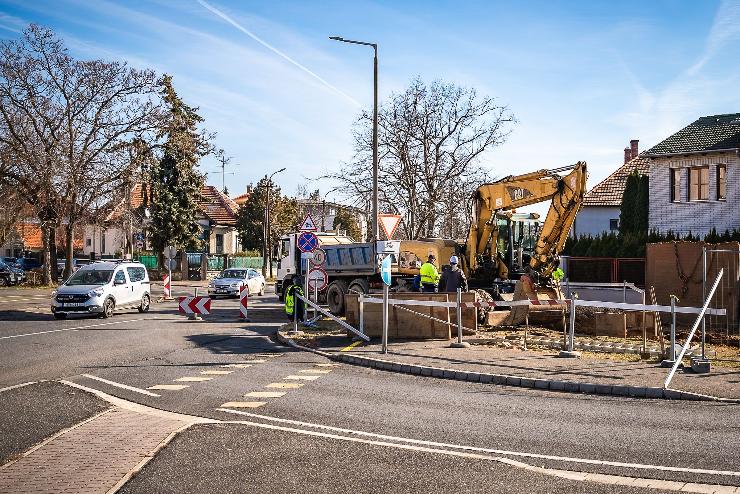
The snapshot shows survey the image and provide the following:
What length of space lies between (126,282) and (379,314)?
500 inches

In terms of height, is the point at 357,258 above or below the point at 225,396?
above

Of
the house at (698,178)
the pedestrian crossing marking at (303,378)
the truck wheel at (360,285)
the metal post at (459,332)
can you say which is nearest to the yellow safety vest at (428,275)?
the metal post at (459,332)

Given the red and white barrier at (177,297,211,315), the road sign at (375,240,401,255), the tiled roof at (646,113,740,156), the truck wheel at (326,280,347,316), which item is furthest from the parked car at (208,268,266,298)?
the tiled roof at (646,113,740,156)

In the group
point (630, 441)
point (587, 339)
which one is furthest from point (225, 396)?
point (587, 339)

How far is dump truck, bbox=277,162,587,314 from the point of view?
917 inches

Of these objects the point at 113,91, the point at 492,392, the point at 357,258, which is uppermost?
the point at 113,91

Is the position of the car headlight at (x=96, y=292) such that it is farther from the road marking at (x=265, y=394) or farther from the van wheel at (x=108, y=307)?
the road marking at (x=265, y=394)

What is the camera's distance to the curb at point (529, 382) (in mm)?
11766

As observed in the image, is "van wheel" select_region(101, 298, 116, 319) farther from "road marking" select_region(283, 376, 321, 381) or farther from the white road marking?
the white road marking

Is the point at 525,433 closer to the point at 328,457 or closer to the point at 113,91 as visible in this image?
the point at 328,457

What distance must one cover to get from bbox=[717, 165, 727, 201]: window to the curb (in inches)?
1070

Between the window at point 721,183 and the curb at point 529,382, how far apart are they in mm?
27166

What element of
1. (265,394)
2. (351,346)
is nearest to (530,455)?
(265,394)

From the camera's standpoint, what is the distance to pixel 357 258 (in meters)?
26.9
